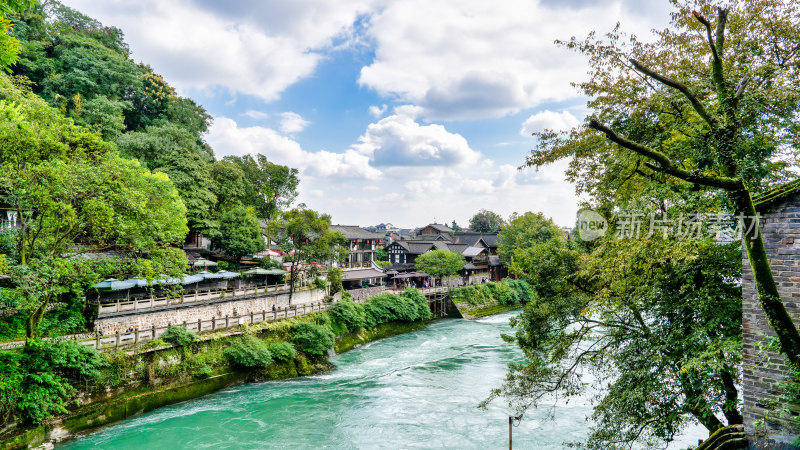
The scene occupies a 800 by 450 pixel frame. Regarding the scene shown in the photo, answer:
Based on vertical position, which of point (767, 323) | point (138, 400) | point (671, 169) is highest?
point (671, 169)

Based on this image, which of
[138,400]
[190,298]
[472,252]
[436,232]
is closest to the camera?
[138,400]

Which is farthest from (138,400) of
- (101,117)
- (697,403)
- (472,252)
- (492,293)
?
(472,252)

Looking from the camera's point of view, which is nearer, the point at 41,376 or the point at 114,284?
the point at 41,376

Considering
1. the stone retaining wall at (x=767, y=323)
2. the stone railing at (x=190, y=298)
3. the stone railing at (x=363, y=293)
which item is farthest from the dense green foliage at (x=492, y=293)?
the stone retaining wall at (x=767, y=323)

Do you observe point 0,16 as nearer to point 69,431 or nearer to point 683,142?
point 683,142

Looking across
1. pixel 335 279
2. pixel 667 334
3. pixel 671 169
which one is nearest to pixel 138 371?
pixel 335 279

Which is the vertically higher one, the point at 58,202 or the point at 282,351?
the point at 58,202

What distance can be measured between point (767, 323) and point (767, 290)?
60.7 inches

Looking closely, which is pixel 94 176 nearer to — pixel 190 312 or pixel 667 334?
pixel 190 312

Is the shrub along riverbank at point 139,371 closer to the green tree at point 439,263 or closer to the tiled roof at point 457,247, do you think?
the green tree at point 439,263

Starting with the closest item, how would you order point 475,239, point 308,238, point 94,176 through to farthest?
point 94,176
point 308,238
point 475,239

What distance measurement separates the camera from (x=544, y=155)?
380 inches

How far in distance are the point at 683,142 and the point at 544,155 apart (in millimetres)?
3218

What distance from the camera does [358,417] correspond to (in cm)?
1611
